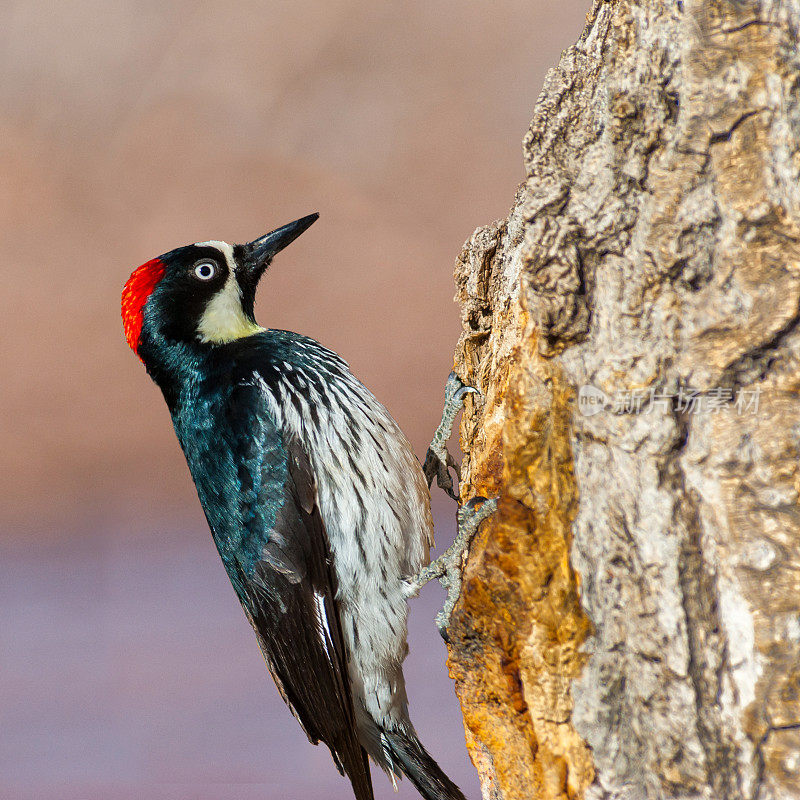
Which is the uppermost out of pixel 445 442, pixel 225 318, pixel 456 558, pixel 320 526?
pixel 225 318

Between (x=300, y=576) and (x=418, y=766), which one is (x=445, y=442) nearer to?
(x=300, y=576)

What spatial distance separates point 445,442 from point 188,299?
82cm

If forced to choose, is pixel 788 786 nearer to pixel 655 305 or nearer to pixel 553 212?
pixel 655 305

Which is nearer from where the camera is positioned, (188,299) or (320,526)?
(320,526)

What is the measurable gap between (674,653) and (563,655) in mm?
206

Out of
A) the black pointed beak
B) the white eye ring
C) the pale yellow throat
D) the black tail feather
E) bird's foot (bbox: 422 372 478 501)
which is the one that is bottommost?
the black tail feather

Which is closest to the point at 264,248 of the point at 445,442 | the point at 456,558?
the point at 445,442

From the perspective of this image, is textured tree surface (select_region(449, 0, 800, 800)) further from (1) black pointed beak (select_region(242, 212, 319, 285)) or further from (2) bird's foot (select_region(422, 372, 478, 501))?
(1) black pointed beak (select_region(242, 212, 319, 285))

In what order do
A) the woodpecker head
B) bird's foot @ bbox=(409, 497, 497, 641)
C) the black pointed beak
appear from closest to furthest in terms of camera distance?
1. bird's foot @ bbox=(409, 497, 497, 641)
2. the woodpecker head
3. the black pointed beak

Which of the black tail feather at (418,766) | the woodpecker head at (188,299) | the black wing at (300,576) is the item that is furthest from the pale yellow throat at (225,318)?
the black tail feather at (418,766)

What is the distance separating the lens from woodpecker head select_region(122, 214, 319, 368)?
83.5 inches

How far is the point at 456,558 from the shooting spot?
1649 mm

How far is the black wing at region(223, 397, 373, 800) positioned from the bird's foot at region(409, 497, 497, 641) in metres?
0.30

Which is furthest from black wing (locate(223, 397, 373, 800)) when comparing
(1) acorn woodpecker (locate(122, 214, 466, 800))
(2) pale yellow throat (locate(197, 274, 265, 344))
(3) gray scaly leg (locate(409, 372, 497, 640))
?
(2) pale yellow throat (locate(197, 274, 265, 344))
